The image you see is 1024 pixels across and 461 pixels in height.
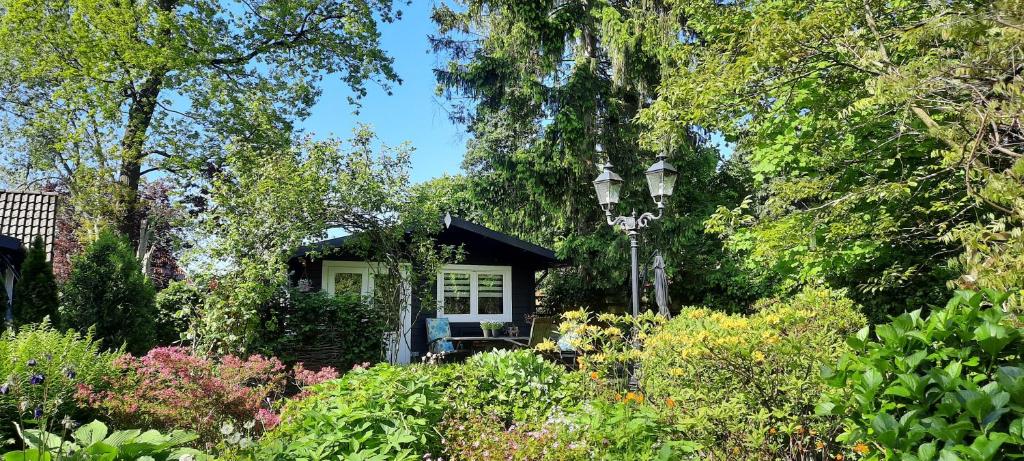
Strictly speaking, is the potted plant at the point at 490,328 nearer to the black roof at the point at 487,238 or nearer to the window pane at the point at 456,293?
the window pane at the point at 456,293

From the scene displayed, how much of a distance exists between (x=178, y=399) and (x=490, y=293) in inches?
339

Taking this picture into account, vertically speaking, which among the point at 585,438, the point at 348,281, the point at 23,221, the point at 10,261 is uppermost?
the point at 23,221

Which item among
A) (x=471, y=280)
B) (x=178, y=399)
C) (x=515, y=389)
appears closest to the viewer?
(x=515, y=389)

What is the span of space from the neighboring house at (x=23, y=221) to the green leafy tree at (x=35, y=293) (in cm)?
220

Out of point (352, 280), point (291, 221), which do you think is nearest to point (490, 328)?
point (352, 280)

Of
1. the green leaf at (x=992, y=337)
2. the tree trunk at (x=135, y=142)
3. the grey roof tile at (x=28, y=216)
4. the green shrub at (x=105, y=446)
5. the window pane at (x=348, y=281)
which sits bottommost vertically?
the green shrub at (x=105, y=446)

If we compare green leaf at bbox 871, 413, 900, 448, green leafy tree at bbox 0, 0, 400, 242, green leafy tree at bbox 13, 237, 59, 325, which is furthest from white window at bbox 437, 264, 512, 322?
green leaf at bbox 871, 413, 900, 448

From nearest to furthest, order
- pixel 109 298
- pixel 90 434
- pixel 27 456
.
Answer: pixel 27 456 < pixel 90 434 < pixel 109 298

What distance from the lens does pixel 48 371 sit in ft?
11.9

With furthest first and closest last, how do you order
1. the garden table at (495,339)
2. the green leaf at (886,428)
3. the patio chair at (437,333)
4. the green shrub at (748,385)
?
the patio chair at (437,333), the garden table at (495,339), the green shrub at (748,385), the green leaf at (886,428)

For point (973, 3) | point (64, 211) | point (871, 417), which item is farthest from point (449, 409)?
point (64, 211)

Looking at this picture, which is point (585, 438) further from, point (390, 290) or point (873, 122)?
point (390, 290)

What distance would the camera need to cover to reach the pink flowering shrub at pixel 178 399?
4293 mm

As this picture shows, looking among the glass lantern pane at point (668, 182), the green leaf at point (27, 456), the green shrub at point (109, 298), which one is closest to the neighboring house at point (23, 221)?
the green shrub at point (109, 298)
